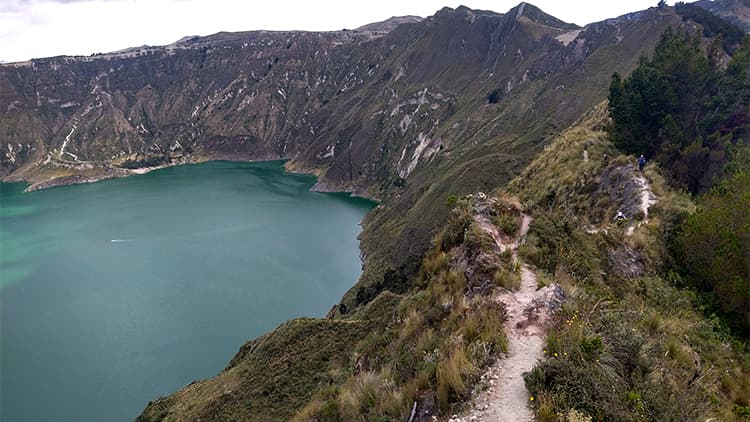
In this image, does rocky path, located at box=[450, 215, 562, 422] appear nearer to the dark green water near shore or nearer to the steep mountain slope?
the dark green water near shore

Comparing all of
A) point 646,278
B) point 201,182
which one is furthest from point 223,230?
point 646,278

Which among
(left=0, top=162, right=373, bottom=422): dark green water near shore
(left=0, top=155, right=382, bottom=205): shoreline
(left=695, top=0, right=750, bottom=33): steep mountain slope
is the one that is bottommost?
(left=0, top=162, right=373, bottom=422): dark green water near shore

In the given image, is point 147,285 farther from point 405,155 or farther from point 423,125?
point 423,125

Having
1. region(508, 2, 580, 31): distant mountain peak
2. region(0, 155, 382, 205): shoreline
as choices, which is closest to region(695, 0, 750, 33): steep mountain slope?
region(508, 2, 580, 31): distant mountain peak

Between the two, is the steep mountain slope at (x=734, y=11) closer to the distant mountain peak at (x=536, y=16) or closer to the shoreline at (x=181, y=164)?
the distant mountain peak at (x=536, y=16)

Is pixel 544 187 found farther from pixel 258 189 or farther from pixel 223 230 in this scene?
pixel 258 189

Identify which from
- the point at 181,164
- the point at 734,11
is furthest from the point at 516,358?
the point at 181,164
